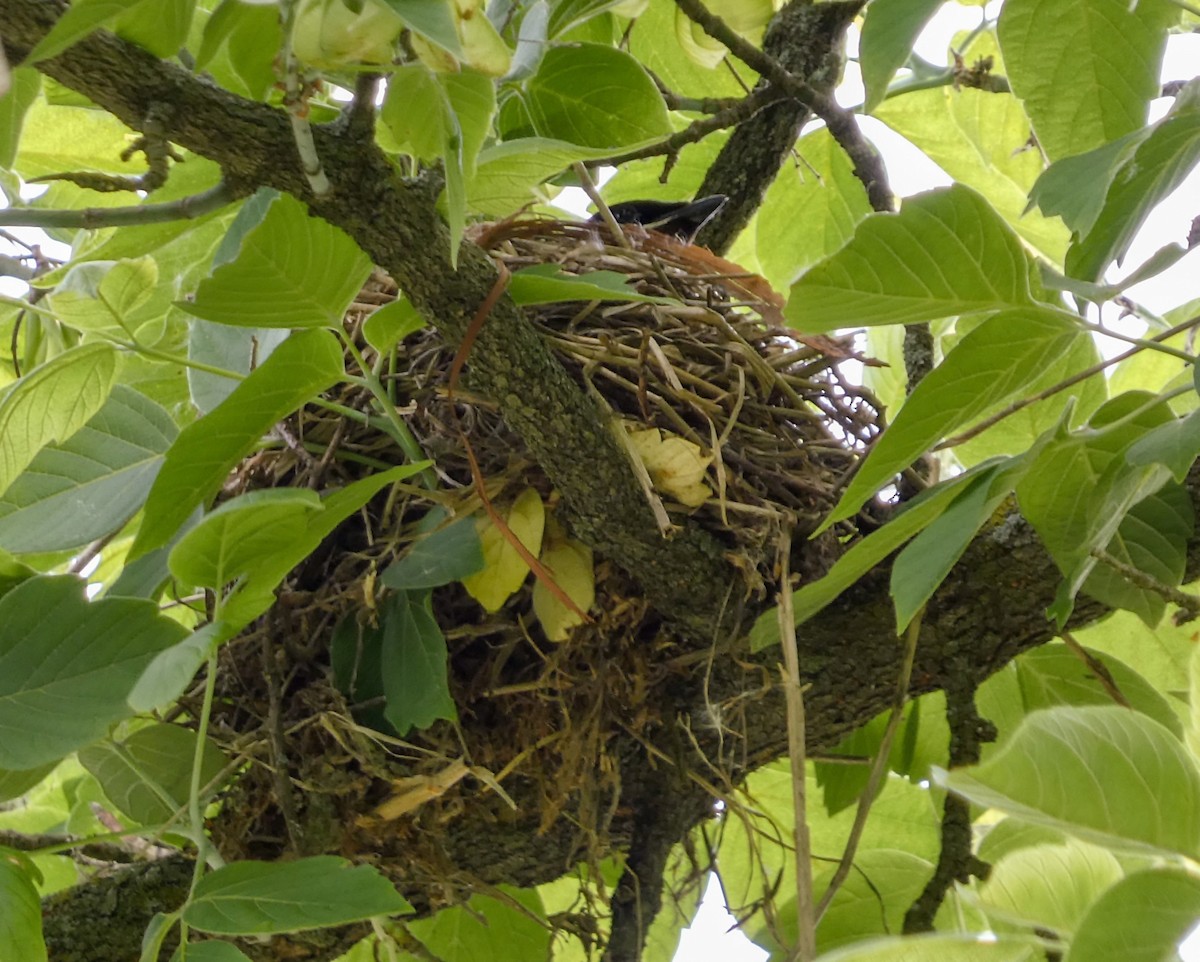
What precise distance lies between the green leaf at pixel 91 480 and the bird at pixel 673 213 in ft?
1.82

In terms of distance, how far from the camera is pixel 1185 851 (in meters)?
0.45

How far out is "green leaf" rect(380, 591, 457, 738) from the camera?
2.47 feet

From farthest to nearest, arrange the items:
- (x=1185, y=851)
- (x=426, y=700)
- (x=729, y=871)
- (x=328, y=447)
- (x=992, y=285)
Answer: (x=729, y=871) < (x=328, y=447) < (x=426, y=700) < (x=992, y=285) < (x=1185, y=851)

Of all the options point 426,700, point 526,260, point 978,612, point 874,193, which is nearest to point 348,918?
point 426,700

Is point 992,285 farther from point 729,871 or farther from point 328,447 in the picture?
point 729,871

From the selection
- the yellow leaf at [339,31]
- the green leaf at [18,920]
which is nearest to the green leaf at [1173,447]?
the yellow leaf at [339,31]

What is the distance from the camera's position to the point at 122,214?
55cm

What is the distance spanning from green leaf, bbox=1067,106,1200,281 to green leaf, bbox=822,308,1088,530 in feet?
0.11

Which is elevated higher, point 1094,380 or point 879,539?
point 1094,380

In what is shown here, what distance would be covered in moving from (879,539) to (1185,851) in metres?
0.23

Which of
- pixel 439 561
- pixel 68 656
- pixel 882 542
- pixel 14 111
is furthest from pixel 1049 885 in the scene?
pixel 14 111

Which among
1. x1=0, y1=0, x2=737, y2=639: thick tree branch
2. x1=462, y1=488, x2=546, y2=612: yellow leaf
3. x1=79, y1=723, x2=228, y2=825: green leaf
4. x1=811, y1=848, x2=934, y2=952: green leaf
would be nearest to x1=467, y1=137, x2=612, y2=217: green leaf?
x1=0, y1=0, x2=737, y2=639: thick tree branch

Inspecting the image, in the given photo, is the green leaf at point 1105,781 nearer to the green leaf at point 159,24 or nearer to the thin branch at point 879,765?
the thin branch at point 879,765

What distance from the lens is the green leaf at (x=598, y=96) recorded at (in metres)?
0.80
